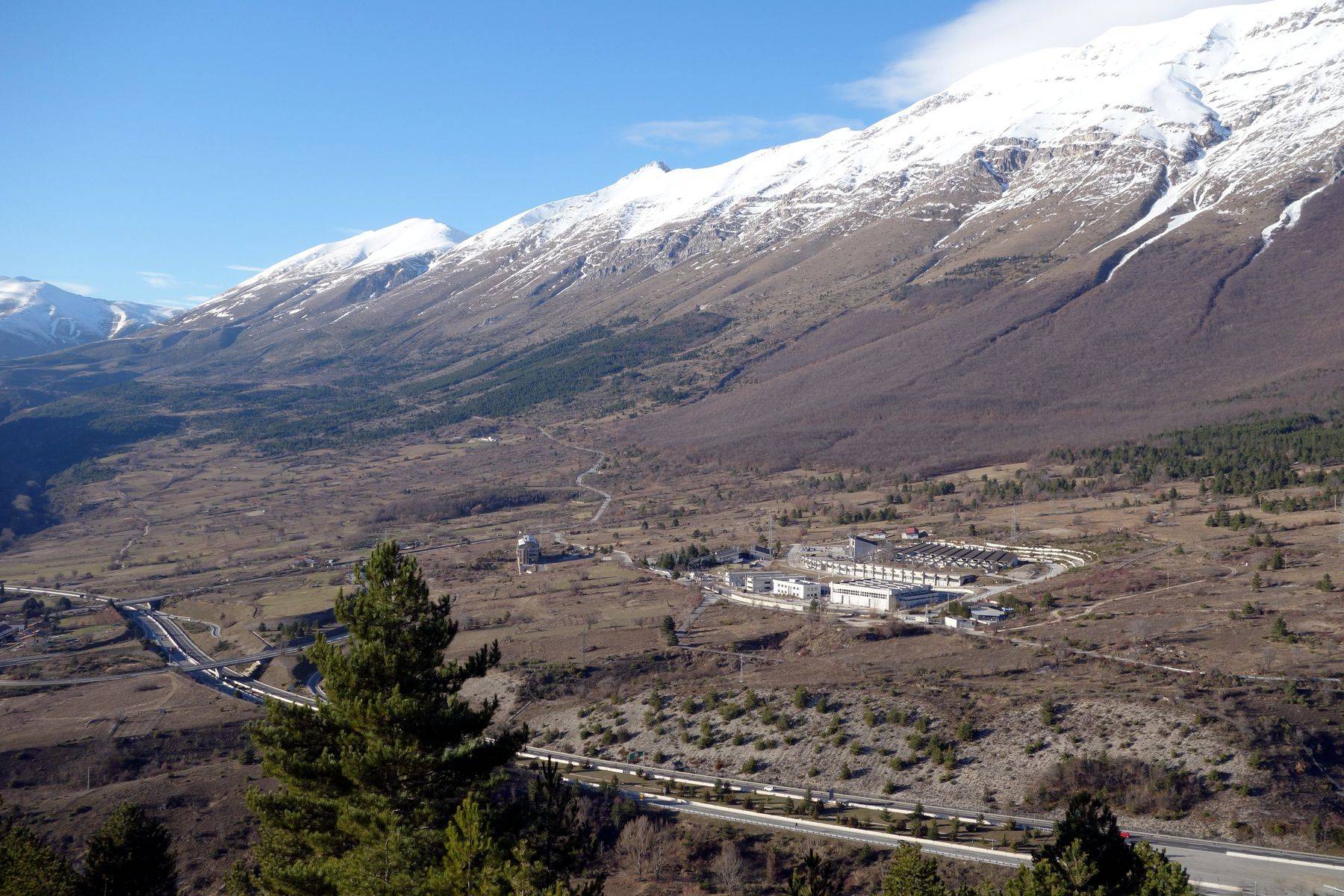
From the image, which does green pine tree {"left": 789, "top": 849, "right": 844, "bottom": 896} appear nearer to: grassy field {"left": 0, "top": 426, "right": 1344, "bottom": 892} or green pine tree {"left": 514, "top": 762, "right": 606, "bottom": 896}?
green pine tree {"left": 514, "top": 762, "right": 606, "bottom": 896}

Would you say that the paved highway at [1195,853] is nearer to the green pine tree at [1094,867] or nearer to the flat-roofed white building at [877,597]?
the green pine tree at [1094,867]

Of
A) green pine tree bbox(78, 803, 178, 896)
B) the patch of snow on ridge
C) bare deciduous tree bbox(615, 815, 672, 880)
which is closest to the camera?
green pine tree bbox(78, 803, 178, 896)

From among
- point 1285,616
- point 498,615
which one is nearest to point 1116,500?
point 1285,616

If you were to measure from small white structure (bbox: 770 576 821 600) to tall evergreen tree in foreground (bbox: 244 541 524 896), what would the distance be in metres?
53.4

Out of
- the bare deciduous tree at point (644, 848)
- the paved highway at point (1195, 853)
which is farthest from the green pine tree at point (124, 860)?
the bare deciduous tree at point (644, 848)

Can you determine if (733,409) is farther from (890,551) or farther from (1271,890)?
(1271,890)

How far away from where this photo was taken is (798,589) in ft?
233

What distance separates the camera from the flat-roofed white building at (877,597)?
2613 inches

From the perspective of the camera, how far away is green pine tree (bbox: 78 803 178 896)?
20.2m

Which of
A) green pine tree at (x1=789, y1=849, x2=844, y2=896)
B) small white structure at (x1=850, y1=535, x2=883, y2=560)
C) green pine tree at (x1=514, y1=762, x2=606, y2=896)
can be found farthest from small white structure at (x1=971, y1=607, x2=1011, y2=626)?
green pine tree at (x1=514, y1=762, x2=606, y2=896)

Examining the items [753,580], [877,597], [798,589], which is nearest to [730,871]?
[877,597]

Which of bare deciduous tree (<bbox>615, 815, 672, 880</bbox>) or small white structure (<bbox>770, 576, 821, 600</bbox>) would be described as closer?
bare deciduous tree (<bbox>615, 815, 672, 880</bbox>)

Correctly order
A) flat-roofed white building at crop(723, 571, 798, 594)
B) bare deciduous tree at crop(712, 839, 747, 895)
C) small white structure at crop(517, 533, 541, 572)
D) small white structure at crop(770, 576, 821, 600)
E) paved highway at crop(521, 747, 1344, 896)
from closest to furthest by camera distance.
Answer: paved highway at crop(521, 747, 1344, 896) → bare deciduous tree at crop(712, 839, 747, 895) → small white structure at crop(770, 576, 821, 600) → flat-roofed white building at crop(723, 571, 798, 594) → small white structure at crop(517, 533, 541, 572)

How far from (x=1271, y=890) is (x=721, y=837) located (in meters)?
16.1
